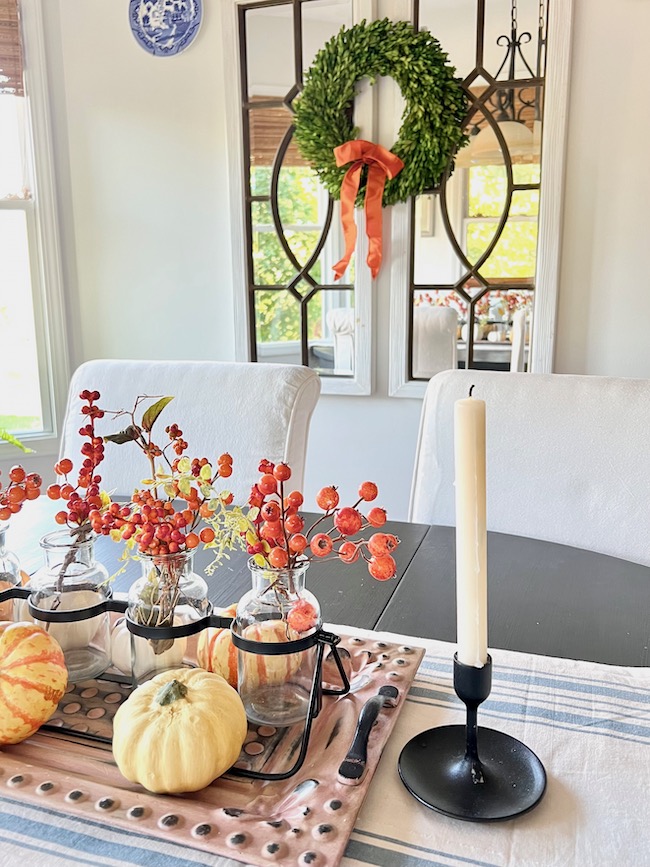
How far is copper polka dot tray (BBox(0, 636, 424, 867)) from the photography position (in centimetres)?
53

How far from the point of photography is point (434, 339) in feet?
8.32

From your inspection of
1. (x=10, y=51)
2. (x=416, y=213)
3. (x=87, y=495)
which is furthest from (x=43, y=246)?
(x=87, y=495)

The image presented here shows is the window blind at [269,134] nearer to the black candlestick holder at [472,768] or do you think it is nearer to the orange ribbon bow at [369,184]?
the orange ribbon bow at [369,184]

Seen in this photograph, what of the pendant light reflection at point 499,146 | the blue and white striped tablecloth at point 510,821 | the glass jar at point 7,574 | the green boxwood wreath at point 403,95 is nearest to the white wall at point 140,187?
the green boxwood wreath at point 403,95

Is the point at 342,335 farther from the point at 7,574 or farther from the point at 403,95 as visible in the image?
the point at 7,574

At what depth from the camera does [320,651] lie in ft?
2.20

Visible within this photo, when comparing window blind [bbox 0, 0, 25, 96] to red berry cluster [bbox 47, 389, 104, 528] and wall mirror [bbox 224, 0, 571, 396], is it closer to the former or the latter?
wall mirror [bbox 224, 0, 571, 396]

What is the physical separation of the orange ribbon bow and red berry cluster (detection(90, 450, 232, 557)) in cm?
193

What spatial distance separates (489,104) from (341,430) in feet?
3.95

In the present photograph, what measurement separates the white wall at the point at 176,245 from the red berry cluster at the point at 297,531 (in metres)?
1.97

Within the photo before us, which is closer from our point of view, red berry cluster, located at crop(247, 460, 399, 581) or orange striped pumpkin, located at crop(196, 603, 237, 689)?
red berry cluster, located at crop(247, 460, 399, 581)

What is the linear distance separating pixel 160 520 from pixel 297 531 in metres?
0.13

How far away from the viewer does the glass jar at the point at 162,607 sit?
684 mm

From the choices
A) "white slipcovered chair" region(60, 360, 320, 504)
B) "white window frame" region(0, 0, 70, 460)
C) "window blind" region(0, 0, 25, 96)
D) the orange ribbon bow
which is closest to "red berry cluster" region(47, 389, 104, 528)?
"white slipcovered chair" region(60, 360, 320, 504)
